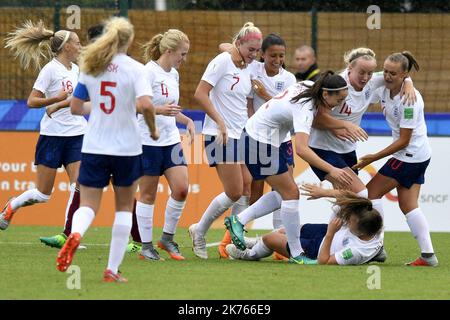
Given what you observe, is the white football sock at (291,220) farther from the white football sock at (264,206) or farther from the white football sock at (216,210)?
the white football sock at (216,210)

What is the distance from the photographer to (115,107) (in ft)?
27.4

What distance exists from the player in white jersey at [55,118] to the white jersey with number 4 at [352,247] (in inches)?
122

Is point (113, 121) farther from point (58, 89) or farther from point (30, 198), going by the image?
point (30, 198)

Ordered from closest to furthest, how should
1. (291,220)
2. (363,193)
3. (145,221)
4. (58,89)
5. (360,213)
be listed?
1. (360,213)
2. (291,220)
3. (363,193)
4. (145,221)
5. (58,89)

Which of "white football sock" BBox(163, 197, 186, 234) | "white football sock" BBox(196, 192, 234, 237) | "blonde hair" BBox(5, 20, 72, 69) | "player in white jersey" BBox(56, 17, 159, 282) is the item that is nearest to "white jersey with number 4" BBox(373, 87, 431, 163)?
"white football sock" BBox(196, 192, 234, 237)

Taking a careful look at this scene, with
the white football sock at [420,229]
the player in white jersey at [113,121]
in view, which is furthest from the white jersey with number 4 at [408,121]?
the player in white jersey at [113,121]

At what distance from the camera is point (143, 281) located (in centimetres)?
853

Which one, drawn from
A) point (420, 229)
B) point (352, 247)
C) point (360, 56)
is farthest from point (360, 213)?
point (360, 56)

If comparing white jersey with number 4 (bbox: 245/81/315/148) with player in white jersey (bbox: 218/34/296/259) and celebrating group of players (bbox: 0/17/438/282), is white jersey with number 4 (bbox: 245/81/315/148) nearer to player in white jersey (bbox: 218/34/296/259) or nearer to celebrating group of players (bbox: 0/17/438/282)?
celebrating group of players (bbox: 0/17/438/282)

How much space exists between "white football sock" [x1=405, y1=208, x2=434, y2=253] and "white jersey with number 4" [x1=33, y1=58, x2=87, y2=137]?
3.66 m

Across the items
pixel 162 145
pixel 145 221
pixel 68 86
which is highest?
pixel 68 86

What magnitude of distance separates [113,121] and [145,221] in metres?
2.32

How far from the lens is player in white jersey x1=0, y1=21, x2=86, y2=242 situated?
11.7 metres
